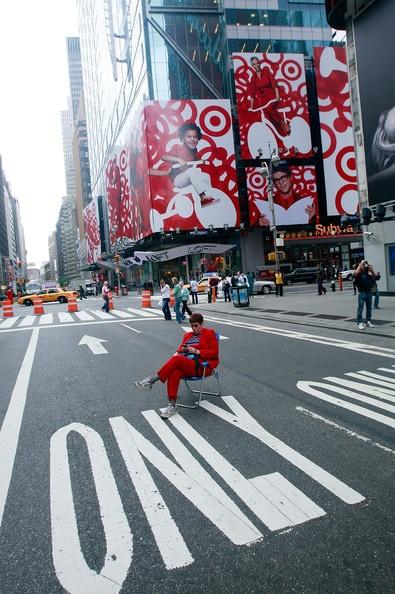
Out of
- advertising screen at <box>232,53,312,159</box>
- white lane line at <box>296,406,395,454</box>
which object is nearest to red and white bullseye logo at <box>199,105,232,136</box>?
advertising screen at <box>232,53,312,159</box>

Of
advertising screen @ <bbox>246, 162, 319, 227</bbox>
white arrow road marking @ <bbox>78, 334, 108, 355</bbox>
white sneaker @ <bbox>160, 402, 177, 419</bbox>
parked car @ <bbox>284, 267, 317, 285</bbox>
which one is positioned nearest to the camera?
white sneaker @ <bbox>160, 402, 177, 419</bbox>

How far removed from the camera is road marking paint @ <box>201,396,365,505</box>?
139 inches

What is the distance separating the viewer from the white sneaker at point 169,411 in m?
5.57

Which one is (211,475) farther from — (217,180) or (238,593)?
(217,180)

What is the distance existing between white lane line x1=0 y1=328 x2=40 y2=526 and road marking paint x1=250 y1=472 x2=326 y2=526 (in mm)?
2236

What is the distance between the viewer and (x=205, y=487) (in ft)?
12.1

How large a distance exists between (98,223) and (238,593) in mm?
98138

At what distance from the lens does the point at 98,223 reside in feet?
315

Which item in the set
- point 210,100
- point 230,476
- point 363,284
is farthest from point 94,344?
point 210,100

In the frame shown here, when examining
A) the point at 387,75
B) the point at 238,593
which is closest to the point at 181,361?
the point at 238,593

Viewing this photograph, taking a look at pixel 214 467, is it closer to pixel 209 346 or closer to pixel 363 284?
pixel 209 346

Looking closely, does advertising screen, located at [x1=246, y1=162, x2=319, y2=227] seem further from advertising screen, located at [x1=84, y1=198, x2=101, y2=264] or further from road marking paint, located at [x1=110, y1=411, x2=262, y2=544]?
advertising screen, located at [x1=84, y1=198, x2=101, y2=264]

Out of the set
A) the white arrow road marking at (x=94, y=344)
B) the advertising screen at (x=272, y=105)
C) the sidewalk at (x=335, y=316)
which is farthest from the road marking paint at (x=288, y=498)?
the advertising screen at (x=272, y=105)

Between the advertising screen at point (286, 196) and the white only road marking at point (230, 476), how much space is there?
46.0 metres
